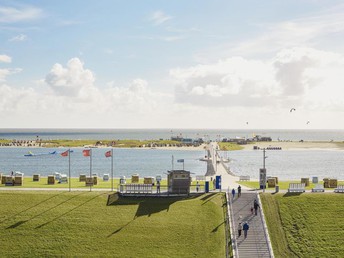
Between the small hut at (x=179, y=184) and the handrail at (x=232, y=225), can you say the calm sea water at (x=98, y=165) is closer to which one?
the small hut at (x=179, y=184)

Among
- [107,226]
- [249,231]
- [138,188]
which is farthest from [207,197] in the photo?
[107,226]

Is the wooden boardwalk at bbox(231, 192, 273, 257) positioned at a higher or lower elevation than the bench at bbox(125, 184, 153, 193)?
lower

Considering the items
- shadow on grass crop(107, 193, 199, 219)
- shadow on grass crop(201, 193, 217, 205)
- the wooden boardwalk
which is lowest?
the wooden boardwalk

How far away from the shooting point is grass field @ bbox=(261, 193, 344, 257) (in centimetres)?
4088

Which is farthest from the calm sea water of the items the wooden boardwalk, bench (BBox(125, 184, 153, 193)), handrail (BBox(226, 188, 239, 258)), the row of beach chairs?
the wooden boardwalk

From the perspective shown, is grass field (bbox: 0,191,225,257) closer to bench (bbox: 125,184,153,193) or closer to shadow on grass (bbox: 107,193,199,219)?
shadow on grass (bbox: 107,193,199,219)

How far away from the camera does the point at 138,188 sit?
2031 inches

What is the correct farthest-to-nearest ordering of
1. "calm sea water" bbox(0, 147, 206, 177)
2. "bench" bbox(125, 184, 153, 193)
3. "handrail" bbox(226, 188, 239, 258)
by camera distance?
"calm sea water" bbox(0, 147, 206, 177) → "bench" bbox(125, 184, 153, 193) → "handrail" bbox(226, 188, 239, 258)

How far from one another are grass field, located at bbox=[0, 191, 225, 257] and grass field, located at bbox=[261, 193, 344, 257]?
17.6 ft

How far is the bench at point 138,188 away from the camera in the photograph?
51.5m

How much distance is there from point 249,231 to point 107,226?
1392cm

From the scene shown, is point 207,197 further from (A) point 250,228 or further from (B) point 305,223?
(B) point 305,223

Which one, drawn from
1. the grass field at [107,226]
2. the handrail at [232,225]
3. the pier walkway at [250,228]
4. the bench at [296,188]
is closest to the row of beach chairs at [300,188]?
the bench at [296,188]

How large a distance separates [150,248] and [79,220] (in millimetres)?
8548
